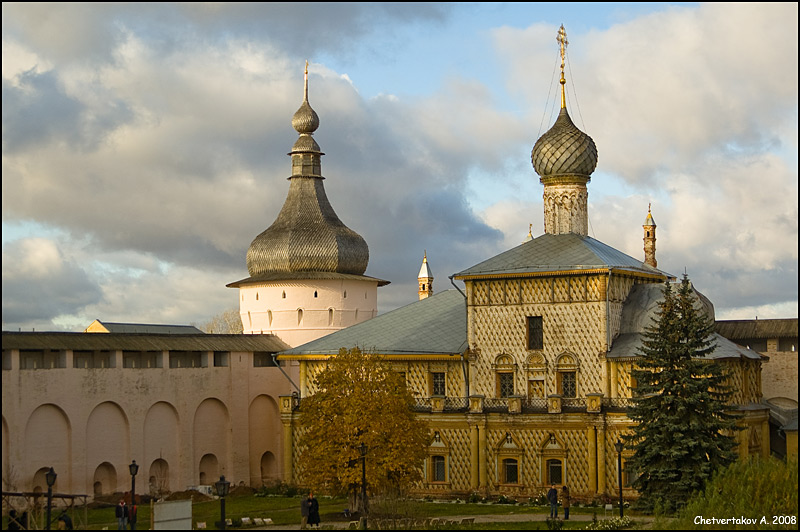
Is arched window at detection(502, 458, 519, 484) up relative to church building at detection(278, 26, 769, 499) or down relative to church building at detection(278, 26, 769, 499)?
down

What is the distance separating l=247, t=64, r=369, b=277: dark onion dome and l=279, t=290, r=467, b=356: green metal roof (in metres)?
4.94

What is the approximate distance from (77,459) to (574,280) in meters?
15.9

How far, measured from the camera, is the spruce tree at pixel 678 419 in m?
32.7

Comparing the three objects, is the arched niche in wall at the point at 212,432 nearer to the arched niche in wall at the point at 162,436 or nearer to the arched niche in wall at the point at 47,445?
the arched niche in wall at the point at 162,436

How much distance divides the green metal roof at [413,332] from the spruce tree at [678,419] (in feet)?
31.3

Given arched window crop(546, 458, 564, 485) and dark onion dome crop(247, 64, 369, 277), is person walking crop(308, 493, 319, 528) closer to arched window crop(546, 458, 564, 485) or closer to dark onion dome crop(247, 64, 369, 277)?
arched window crop(546, 458, 564, 485)

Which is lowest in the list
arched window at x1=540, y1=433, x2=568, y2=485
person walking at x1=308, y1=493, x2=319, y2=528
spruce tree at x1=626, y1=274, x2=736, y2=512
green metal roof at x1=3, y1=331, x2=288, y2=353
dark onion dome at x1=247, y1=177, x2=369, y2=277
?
person walking at x1=308, y1=493, x2=319, y2=528

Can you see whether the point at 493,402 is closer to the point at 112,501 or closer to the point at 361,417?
the point at 361,417

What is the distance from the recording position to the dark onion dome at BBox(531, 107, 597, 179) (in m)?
42.9

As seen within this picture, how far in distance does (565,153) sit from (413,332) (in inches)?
312

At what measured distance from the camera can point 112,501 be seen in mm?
38188

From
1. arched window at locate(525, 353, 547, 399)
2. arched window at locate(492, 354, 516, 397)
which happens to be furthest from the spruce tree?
arched window at locate(492, 354, 516, 397)

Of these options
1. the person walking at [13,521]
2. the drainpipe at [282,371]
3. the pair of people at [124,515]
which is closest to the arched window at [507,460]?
the drainpipe at [282,371]

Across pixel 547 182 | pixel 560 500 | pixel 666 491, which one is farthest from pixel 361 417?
pixel 547 182
